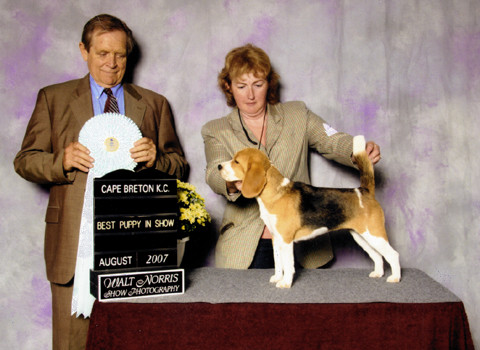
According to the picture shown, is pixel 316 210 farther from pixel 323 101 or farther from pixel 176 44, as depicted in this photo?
pixel 176 44

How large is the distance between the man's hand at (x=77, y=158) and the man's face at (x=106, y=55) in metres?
0.47

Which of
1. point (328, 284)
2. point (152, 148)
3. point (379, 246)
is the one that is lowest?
point (328, 284)

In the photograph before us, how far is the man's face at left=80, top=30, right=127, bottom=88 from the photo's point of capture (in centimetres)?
244

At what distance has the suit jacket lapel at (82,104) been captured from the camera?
243 cm

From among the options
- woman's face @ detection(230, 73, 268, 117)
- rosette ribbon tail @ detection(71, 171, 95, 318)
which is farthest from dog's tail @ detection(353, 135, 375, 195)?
rosette ribbon tail @ detection(71, 171, 95, 318)

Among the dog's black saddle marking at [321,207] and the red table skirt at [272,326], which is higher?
the dog's black saddle marking at [321,207]

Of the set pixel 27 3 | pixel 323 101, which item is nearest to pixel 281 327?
pixel 323 101

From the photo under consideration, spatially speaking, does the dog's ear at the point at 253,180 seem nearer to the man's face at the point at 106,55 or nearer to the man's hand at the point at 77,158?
the man's hand at the point at 77,158

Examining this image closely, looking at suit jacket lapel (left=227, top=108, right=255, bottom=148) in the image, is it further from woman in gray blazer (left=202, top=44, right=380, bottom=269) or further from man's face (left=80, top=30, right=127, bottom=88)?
man's face (left=80, top=30, right=127, bottom=88)

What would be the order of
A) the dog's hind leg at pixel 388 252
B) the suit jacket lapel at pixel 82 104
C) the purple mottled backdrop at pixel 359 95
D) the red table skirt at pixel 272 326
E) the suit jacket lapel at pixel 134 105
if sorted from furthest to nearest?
the purple mottled backdrop at pixel 359 95, the suit jacket lapel at pixel 134 105, the suit jacket lapel at pixel 82 104, the dog's hind leg at pixel 388 252, the red table skirt at pixel 272 326

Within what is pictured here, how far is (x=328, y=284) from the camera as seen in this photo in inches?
73.4

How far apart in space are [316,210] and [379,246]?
1.04 ft

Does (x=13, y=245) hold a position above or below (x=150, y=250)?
below

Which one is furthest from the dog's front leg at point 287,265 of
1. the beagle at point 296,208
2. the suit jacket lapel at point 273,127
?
the suit jacket lapel at point 273,127
